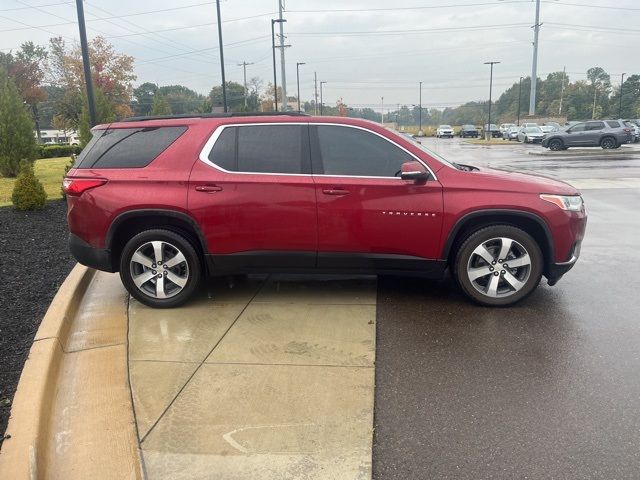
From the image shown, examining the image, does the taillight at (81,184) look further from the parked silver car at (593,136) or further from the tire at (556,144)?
the parked silver car at (593,136)

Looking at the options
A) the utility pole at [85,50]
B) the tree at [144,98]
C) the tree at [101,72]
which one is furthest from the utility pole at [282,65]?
the tree at [144,98]

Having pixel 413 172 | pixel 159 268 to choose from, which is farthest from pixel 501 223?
pixel 159 268

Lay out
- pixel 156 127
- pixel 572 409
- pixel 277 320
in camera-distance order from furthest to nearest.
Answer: pixel 156 127
pixel 277 320
pixel 572 409

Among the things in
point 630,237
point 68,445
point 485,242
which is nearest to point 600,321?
point 485,242

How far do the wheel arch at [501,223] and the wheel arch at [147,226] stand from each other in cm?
231

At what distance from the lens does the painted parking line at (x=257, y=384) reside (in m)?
2.92

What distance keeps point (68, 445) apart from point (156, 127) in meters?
3.10

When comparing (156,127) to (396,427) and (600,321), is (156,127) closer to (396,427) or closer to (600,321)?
(396,427)

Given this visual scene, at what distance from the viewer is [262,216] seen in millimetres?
4898

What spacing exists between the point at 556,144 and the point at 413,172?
2940 cm

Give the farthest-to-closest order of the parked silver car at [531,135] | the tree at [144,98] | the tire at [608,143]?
the tree at [144,98]
the parked silver car at [531,135]
the tire at [608,143]

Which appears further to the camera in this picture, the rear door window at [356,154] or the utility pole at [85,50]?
the utility pole at [85,50]

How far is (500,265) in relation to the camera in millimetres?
4930

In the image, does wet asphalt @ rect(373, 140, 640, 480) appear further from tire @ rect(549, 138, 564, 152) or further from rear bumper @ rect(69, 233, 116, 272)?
tire @ rect(549, 138, 564, 152)
